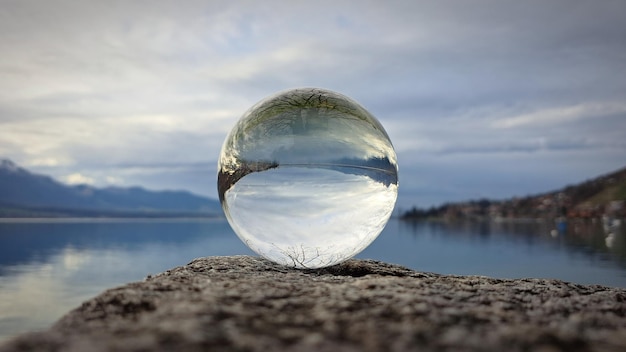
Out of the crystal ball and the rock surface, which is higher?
the crystal ball

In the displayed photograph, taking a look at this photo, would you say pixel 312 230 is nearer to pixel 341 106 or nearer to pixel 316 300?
pixel 341 106

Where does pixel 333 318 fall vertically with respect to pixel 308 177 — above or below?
below

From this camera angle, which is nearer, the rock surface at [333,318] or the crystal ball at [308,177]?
the rock surface at [333,318]

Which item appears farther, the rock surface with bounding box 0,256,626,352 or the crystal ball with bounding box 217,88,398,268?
the crystal ball with bounding box 217,88,398,268

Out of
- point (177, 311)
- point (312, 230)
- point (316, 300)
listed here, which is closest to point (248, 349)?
point (177, 311)

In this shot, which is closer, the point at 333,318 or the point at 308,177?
the point at 333,318
